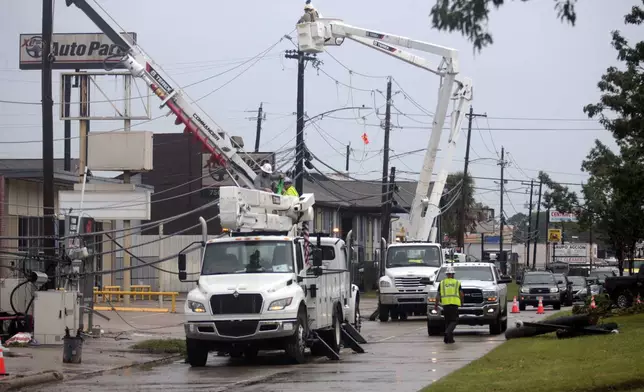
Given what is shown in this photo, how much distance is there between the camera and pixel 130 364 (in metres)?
20.5

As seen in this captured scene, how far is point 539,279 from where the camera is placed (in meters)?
47.6

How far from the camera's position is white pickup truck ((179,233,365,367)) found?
64.0 feet

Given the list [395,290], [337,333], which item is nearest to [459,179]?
[395,290]

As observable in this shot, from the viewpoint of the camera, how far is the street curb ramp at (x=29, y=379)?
52.6ft

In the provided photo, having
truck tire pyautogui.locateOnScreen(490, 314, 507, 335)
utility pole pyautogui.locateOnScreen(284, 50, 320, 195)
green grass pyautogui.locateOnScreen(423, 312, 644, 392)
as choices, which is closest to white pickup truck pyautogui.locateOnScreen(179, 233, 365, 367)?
green grass pyautogui.locateOnScreen(423, 312, 644, 392)

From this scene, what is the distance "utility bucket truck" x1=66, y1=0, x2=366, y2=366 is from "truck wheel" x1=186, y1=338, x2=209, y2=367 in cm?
2

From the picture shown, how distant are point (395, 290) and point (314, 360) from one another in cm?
1479

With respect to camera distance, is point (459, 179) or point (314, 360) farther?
point (459, 179)

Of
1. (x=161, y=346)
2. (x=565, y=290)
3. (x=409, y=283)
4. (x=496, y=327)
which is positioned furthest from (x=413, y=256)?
(x=161, y=346)

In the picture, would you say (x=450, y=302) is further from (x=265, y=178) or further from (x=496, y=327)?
(x=265, y=178)

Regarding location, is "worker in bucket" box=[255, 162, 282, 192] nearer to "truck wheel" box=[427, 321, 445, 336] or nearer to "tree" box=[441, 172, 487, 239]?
"truck wheel" box=[427, 321, 445, 336]

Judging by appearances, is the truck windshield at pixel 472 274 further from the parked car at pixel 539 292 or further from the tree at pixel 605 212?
the parked car at pixel 539 292

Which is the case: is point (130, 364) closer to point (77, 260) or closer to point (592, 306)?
point (77, 260)

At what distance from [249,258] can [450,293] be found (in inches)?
245
